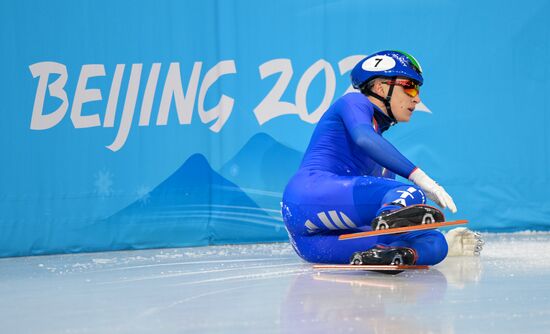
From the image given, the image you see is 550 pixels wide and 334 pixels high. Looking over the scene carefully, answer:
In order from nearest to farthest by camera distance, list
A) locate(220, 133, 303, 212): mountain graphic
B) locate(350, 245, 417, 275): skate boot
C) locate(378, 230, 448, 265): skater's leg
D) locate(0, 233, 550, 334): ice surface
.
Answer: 1. locate(0, 233, 550, 334): ice surface
2. locate(350, 245, 417, 275): skate boot
3. locate(378, 230, 448, 265): skater's leg
4. locate(220, 133, 303, 212): mountain graphic

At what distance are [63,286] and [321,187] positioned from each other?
1.08 m

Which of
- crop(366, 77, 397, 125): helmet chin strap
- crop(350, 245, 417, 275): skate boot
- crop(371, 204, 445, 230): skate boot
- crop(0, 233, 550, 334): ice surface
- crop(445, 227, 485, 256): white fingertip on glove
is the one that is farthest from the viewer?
crop(445, 227, 485, 256): white fingertip on glove

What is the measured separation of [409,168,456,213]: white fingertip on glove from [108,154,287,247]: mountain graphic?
1.84 m

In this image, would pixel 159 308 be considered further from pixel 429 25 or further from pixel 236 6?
pixel 429 25

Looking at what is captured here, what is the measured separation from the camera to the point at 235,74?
547 cm

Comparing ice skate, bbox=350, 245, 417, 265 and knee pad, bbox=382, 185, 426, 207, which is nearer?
knee pad, bbox=382, 185, 426, 207

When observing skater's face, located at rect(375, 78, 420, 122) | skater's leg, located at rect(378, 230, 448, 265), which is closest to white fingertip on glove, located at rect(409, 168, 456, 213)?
skater's leg, located at rect(378, 230, 448, 265)

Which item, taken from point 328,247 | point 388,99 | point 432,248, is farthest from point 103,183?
point 432,248

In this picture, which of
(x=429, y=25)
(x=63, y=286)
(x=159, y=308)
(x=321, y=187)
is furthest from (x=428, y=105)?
(x=159, y=308)

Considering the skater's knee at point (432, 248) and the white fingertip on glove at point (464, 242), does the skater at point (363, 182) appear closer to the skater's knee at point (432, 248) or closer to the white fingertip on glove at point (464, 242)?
the skater's knee at point (432, 248)

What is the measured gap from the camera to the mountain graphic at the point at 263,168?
545cm

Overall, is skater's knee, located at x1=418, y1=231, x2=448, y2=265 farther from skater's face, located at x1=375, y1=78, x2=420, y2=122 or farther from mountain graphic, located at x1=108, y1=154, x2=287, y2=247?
mountain graphic, located at x1=108, y1=154, x2=287, y2=247

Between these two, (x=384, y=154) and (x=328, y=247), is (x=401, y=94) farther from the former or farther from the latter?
(x=328, y=247)

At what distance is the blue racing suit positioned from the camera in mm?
3803
